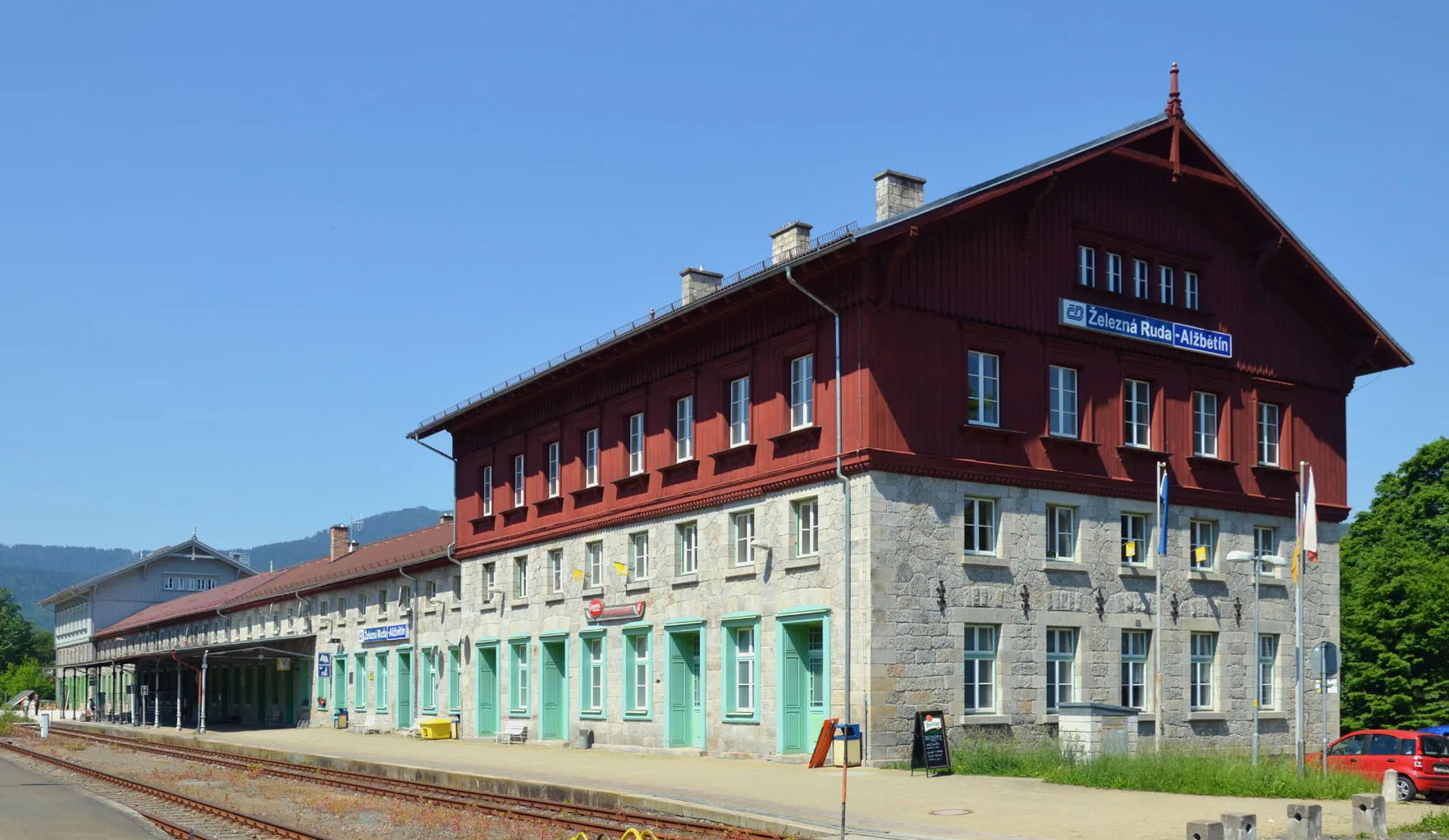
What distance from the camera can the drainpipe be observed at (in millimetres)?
26359

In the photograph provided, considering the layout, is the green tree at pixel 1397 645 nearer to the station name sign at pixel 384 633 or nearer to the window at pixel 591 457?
the window at pixel 591 457

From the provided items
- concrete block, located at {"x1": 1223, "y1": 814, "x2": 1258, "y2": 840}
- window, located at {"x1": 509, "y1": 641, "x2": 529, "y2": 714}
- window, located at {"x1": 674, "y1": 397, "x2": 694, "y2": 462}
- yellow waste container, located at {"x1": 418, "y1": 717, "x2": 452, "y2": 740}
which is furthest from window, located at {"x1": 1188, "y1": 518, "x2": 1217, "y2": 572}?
yellow waste container, located at {"x1": 418, "y1": 717, "x2": 452, "y2": 740}

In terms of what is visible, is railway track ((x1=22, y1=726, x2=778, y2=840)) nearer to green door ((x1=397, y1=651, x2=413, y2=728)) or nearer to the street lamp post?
green door ((x1=397, y1=651, x2=413, y2=728))

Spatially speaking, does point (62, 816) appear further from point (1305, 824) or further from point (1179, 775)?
point (1305, 824)

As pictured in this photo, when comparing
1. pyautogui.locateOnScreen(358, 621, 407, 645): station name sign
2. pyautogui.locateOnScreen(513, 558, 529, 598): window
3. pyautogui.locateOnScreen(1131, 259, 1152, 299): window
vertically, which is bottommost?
pyautogui.locateOnScreen(358, 621, 407, 645): station name sign

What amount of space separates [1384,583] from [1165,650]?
1802cm

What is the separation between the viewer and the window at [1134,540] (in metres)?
29.8

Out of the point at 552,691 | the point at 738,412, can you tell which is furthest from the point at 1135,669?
the point at 552,691

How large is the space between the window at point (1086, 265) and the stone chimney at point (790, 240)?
5516 mm

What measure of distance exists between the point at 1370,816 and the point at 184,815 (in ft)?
55.0

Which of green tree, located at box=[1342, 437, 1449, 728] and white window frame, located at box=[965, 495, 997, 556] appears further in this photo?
green tree, located at box=[1342, 437, 1449, 728]

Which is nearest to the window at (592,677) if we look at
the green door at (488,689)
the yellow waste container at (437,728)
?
the green door at (488,689)

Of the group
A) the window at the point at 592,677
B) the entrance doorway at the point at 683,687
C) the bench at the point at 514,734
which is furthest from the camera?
the bench at the point at 514,734

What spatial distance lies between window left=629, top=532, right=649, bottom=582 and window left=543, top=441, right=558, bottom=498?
4776 millimetres
